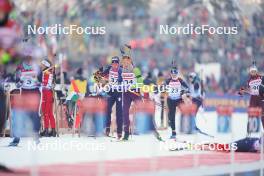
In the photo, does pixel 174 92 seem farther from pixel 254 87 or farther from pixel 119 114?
pixel 254 87

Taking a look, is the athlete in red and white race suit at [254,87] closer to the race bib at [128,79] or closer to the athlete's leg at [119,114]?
the race bib at [128,79]

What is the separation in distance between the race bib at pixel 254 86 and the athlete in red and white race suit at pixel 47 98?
2599 millimetres

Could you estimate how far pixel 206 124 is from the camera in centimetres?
1002

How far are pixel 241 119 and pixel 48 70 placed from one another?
2.68 metres

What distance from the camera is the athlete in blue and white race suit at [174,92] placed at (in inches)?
382

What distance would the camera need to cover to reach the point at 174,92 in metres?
9.75

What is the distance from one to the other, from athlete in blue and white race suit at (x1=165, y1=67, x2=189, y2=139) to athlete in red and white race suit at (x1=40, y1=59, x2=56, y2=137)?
1426 millimetres

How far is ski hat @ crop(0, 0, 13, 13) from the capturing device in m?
8.04

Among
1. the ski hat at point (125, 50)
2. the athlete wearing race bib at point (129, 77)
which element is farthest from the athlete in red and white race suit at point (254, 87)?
the ski hat at point (125, 50)

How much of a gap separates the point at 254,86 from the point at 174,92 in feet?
3.82

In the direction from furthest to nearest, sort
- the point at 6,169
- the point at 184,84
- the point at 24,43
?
1. the point at 184,84
2. the point at 24,43
3. the point at 6,169

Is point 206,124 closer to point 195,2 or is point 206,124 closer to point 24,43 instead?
point 195,2

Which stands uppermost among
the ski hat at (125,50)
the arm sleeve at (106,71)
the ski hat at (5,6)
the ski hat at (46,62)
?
the ski hat at (5,6)

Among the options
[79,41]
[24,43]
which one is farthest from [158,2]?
[24,43]
